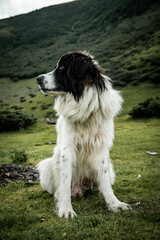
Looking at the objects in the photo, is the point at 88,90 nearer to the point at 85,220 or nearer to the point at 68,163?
the point at 68,163

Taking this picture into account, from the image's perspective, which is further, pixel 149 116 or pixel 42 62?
pixel 42 62

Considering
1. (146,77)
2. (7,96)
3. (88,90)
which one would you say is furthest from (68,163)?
(7,96)

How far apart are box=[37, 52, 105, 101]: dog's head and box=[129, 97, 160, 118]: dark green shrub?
52.2 ft

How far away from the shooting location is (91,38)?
4188 inches

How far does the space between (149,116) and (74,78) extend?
1706 cm

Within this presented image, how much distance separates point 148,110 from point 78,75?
659 inches

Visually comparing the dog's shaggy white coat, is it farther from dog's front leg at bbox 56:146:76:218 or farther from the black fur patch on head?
the black fur patch on head

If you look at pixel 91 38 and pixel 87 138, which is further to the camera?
pixel 91 38

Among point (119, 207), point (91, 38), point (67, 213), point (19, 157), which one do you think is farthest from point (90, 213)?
A: point (91, 38)

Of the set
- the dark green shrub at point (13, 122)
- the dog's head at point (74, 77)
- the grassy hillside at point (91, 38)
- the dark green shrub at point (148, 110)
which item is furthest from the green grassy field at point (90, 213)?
the grassy hillside at point (91, 38)

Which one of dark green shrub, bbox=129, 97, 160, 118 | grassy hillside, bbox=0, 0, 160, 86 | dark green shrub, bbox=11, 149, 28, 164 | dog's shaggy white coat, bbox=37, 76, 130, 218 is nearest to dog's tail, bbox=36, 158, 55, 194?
dog's shaggy white coat, bbox=37, 76, 130, 218

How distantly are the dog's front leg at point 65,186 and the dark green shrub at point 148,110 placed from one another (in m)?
16.3

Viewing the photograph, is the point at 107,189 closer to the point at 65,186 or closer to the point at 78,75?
the point at 65,186

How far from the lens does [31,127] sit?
19.8 meters
